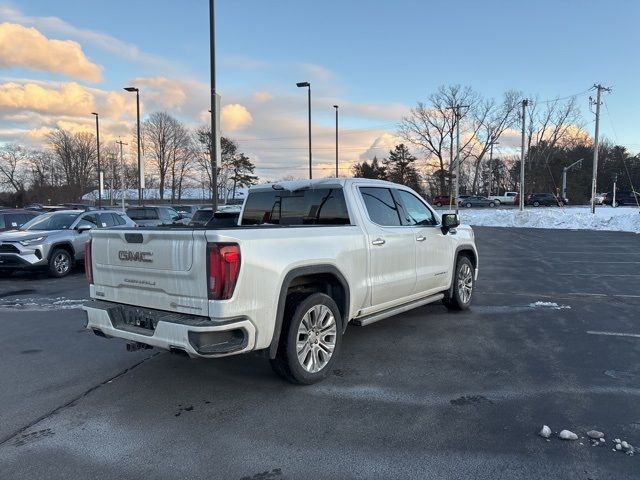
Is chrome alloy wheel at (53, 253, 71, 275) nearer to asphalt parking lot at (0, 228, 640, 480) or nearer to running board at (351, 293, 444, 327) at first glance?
asphalt parking lot at (0, 228, 640, 480)

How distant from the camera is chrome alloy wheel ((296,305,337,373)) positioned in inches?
183

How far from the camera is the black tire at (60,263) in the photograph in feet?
40.0

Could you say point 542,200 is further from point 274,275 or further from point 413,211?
point 274,275

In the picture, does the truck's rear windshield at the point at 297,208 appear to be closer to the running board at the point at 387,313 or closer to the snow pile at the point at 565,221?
the running board at the point at 387,313

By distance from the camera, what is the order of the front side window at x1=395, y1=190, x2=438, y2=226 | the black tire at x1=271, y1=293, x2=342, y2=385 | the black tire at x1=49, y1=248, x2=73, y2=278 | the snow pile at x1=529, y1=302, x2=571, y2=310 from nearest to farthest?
the black tire at x1=271, y1=293, x2=342, y2=385, the front side window at x1=395, y1=190, x2=438, y2=226, the snow pile at x1=529, y1=302, x2=571, y2=310, the black tire at x1=49, y1=248, x2=73, y2=278

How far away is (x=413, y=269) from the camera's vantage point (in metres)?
6.29

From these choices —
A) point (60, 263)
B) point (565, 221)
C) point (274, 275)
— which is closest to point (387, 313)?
point (274, 275)

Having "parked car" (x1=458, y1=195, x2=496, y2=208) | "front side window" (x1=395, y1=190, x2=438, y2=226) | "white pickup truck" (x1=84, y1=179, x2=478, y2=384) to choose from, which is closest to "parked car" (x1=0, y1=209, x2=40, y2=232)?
"white pickup truck" (x1=84, y1=179, x2=478, y2=384)

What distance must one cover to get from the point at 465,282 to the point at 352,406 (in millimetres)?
4161

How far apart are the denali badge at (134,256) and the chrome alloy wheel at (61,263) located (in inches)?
351

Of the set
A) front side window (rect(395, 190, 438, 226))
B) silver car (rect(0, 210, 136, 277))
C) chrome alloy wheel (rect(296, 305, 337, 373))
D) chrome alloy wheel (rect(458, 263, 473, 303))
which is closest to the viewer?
chrome alloy wheel (rect(296, 305, 337, 373))

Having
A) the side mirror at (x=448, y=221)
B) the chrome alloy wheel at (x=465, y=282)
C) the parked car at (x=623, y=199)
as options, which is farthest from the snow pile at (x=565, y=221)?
the parked car at (x=623, y=199)

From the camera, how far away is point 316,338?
15.7 feet

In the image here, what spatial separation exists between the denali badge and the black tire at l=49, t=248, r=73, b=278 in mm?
8835
